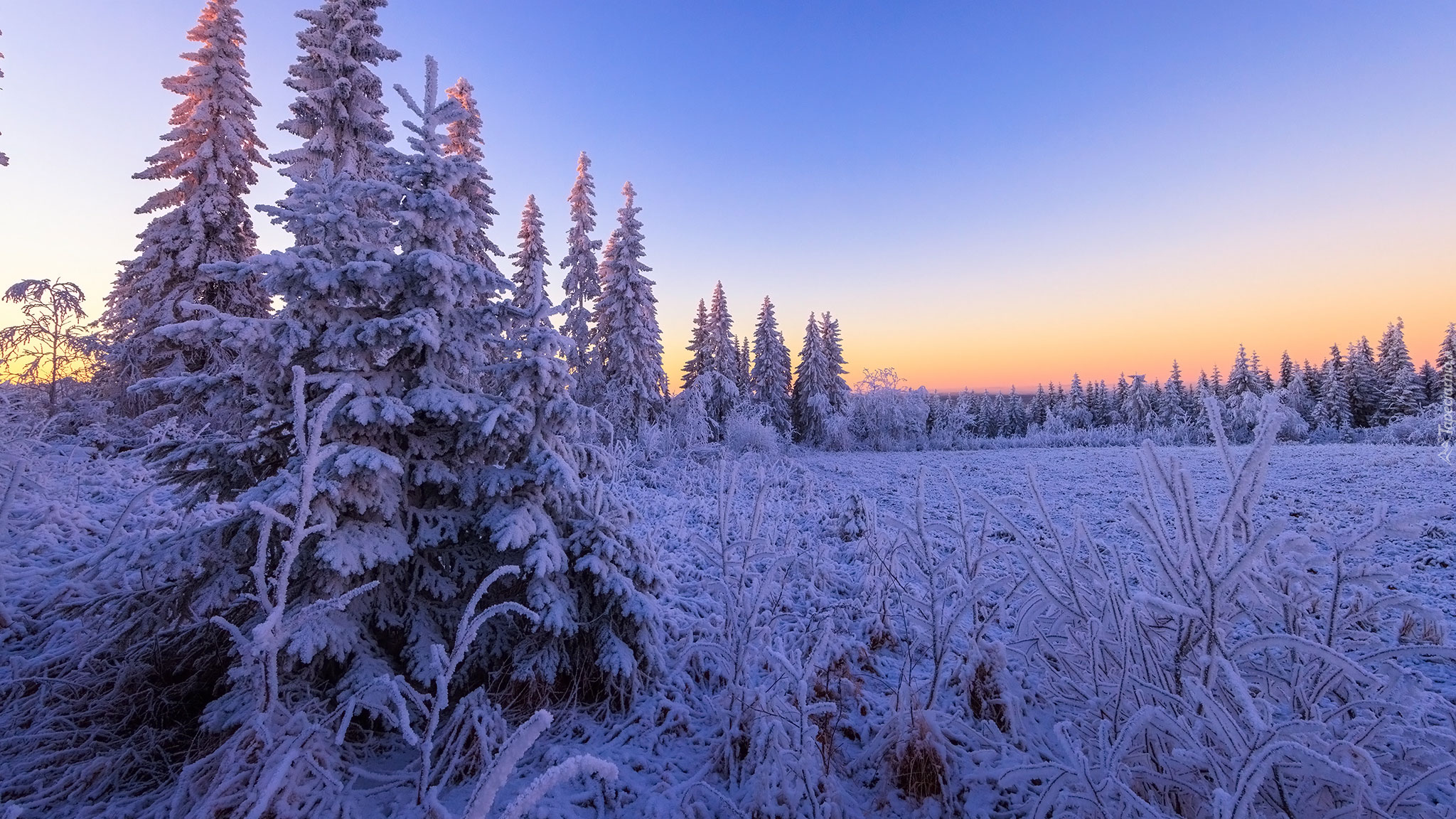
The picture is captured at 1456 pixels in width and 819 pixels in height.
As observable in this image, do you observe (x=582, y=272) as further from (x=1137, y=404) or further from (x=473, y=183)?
(x=1137, y=404)

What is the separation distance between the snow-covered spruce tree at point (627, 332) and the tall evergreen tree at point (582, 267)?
575 millimetres

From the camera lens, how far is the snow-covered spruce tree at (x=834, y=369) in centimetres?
3734

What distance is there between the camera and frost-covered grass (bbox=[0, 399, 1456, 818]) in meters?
2.11

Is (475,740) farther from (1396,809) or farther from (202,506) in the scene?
(202,506)

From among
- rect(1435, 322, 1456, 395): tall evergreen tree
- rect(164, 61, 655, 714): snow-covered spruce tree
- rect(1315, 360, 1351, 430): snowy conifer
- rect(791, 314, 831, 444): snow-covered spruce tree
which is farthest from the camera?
Result: rect(1315, 360, 1351, 430): snowy conifer

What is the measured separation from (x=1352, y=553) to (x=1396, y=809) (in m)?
1.01

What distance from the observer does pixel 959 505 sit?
3.61 metres

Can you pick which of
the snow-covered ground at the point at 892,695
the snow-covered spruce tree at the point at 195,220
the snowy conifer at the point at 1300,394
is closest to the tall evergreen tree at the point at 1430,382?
the snowy conifer at the point at 1300,394

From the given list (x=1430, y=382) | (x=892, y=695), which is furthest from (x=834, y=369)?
(x=1430, y=382)

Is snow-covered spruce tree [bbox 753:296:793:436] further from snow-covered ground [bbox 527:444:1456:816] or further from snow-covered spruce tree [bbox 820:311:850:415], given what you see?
snow-covered ground [bbox 527:444:1456:816]

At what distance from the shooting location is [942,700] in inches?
Answer: 160

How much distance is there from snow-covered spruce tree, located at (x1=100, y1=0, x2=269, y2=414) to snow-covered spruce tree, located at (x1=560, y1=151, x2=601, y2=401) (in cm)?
982

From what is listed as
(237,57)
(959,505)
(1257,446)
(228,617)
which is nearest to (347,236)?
(228,617)

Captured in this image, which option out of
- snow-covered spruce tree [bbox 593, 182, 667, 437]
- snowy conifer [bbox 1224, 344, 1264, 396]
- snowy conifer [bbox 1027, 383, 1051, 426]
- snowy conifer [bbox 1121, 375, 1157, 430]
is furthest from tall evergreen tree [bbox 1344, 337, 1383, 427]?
snow-covered spruce tree [bbox 593, 182, 667, 437]
